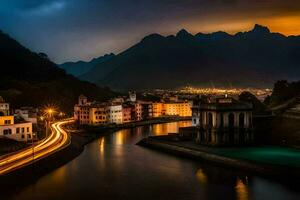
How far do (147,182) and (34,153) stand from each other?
9.91 metres

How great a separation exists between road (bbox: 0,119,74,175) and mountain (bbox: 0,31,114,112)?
2942 centimetres

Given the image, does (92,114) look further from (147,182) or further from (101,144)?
(147,182)

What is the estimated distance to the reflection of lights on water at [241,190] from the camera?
2634 cm

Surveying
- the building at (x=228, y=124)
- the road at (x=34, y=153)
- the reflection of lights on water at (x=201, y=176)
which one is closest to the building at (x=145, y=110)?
the road at (x=34, y=153)

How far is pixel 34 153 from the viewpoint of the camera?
35.4m

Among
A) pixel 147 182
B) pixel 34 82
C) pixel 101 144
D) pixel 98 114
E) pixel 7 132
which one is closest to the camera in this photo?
pixel 147 182

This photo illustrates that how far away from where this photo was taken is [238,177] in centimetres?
3145

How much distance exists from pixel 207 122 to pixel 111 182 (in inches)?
612

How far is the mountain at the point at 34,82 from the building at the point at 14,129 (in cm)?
3080

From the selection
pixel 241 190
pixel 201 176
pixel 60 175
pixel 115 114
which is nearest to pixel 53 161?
pixel 60 175

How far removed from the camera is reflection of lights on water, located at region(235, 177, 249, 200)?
26.3 metres

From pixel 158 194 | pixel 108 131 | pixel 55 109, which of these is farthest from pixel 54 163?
pixel 55 109

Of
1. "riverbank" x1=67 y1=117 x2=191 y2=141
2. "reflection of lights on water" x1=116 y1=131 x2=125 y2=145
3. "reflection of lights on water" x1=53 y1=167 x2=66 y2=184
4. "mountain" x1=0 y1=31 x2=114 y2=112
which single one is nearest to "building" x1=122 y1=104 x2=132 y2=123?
"riverbank" x1=67 y1=117 x2=191 y2=141

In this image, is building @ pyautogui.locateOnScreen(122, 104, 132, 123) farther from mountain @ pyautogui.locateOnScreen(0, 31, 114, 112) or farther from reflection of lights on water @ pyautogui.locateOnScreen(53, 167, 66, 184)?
reflection of lights on water @ pyautogui.locateOnScreen(53, 167, 66, 184)
